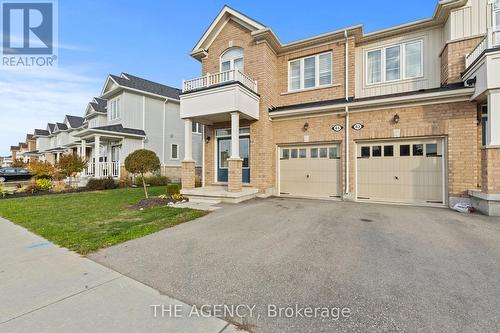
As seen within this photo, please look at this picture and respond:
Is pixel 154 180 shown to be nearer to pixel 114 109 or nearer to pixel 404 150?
pixel 114 109

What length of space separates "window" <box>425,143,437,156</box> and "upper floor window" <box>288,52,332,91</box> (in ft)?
15.8

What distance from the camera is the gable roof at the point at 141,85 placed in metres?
19.2

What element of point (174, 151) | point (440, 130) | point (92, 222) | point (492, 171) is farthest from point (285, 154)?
point (174, 151)

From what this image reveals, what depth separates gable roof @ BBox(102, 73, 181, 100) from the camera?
19219 millimetres

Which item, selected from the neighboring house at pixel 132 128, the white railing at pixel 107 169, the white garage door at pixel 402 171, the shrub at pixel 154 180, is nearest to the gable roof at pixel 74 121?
the neighboring house at pixel 132 128

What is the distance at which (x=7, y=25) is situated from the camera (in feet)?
30.4

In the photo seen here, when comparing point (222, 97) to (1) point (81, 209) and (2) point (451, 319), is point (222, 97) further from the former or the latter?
(2) point (451, 319)

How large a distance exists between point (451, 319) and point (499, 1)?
12101 millimetres

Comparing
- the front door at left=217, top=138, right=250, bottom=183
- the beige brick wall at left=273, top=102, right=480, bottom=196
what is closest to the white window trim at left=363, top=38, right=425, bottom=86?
the beige brick wall at left=273, top=102, right=480, bottom=196

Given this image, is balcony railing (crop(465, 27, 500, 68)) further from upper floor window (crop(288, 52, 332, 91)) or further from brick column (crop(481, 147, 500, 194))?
upper floor window (crop(288, 52, 332, 91))

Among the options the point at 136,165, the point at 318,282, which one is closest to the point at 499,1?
the point at 318,282

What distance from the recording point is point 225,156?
12172mm

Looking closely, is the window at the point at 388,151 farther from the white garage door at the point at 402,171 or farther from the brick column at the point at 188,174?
the brick column at the point at 188,174

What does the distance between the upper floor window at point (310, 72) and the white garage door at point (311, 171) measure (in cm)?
316
